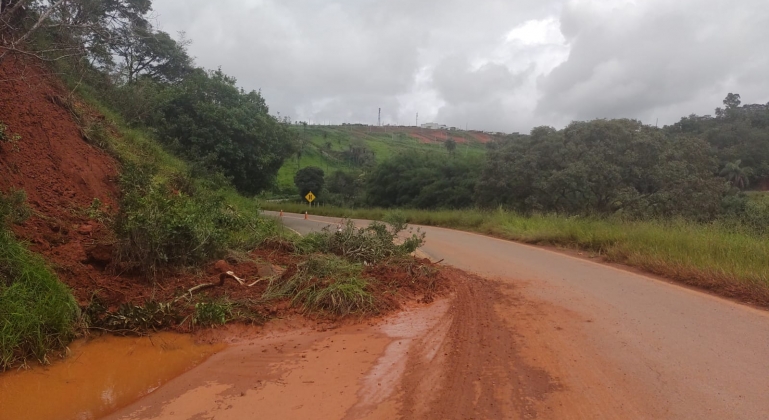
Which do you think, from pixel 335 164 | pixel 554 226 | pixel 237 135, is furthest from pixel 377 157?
pixel 554 226

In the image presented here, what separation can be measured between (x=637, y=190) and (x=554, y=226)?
11.3 meters

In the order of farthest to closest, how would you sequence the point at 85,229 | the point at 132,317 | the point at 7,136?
1. the point at 7,136
2. the point at 85,229
3. the point at 132,317

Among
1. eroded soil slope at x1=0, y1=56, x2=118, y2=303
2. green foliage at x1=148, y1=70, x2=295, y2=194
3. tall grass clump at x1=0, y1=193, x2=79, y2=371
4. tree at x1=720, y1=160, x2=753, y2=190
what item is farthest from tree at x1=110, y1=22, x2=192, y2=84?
tree at x1=720, y1=160, x2=753, y2=190

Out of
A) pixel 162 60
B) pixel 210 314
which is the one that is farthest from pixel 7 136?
pixel 162 60

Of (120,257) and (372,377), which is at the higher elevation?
(120,257)

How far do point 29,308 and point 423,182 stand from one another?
41.0 m

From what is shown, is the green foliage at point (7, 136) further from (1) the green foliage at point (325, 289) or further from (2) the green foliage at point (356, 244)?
(2) the green foliage at point (356, 244)

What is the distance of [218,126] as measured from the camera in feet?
70.7

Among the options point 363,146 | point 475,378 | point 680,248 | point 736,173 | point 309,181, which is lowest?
point 475,378

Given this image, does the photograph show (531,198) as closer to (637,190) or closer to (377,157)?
(637,190)

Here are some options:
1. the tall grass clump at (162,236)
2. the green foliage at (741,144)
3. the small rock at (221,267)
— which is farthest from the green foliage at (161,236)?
the green foliage at (741,144)

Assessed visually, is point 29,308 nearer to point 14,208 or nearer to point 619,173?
point 14,208

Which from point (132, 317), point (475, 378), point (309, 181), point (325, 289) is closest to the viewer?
point (475, 378)

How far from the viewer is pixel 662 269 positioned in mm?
9898
